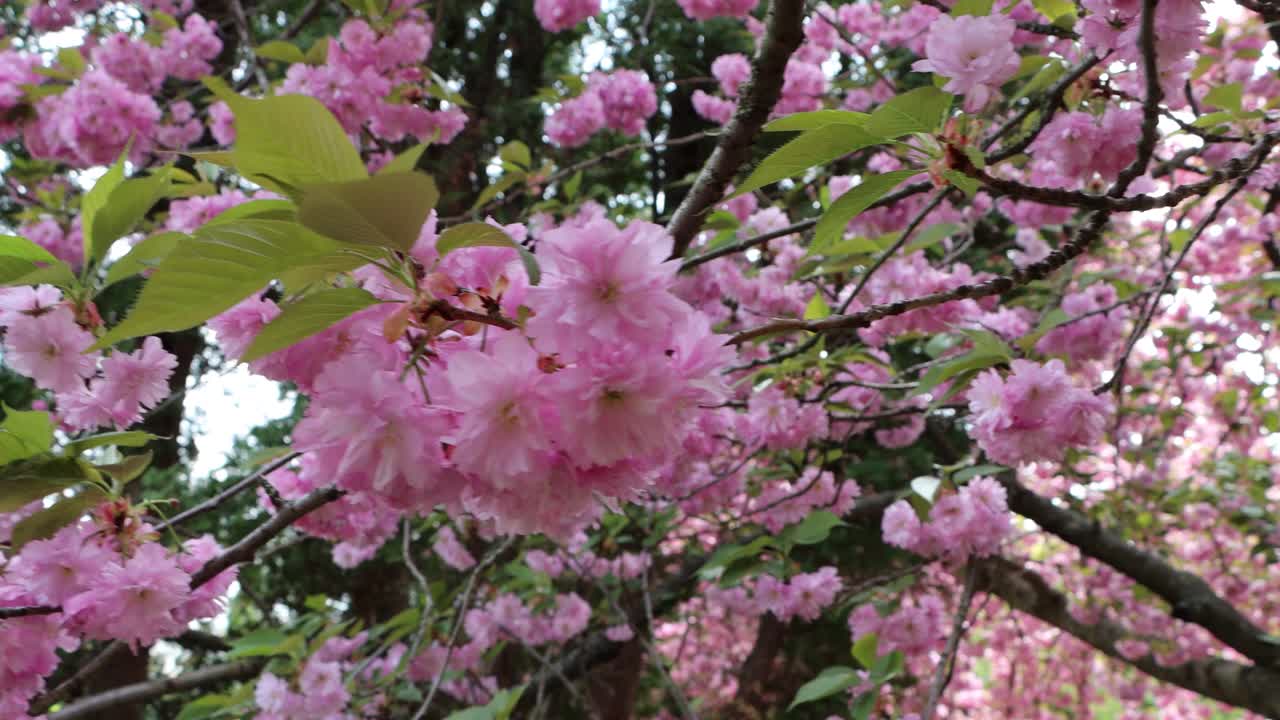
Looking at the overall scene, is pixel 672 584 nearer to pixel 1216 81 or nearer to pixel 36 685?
pixel 36 685

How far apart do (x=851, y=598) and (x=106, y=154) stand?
289cm

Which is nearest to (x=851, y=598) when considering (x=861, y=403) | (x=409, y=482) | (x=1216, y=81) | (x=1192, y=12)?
(x=861, y=403)

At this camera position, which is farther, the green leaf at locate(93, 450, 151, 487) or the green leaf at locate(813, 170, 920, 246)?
the green leaf at locate(93, 450, 151, 487)

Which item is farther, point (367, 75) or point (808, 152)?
point (367, 75)

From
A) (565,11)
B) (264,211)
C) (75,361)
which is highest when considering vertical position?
(565,11)

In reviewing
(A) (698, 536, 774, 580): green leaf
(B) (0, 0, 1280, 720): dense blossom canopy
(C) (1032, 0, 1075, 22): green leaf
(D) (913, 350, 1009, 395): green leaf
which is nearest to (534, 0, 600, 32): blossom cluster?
(B) (0, 0, 1280, 720): dense blossom canopy

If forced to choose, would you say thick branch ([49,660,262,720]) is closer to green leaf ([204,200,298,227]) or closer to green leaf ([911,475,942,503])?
green leaf ([204,200,298,227])

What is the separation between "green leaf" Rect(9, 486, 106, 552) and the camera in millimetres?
1008

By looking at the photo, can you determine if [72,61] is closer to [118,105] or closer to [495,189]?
[118,105]

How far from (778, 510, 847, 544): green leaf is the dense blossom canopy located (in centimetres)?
1

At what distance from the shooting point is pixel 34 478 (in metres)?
0.96

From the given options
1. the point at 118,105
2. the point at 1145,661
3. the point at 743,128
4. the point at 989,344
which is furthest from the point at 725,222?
the point at 1145,661

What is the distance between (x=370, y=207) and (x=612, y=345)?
201 mm

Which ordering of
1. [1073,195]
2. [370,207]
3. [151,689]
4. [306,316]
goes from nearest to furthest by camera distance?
[370,207]
[306,316]
[1073,195]
[151,689]
